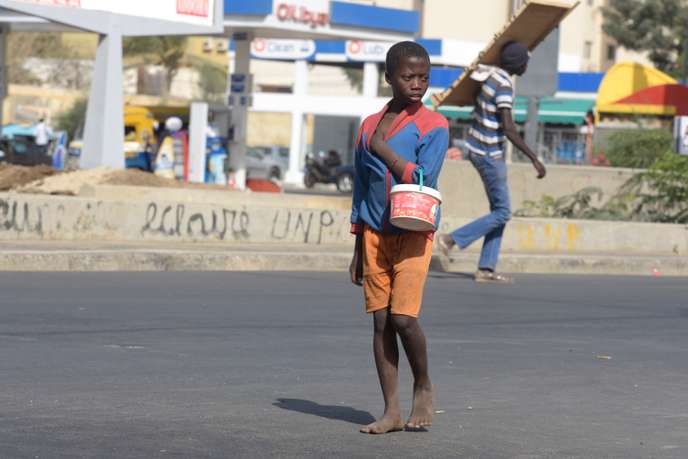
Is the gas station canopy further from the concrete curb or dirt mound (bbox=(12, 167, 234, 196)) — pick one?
the concrete curb

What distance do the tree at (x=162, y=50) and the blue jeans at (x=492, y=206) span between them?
54101 mm

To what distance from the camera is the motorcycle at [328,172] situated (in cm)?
4879

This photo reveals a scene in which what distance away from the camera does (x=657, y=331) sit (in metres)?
9.55

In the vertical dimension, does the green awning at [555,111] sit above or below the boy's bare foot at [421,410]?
above

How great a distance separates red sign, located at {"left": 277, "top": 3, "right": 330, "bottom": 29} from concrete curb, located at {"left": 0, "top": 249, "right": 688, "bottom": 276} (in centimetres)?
1625

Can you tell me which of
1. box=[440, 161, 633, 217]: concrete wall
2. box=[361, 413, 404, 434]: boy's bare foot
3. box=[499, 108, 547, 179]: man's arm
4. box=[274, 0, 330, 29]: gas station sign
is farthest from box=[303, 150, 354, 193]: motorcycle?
box=[361, 413, 404, 434]: boy's bare foot

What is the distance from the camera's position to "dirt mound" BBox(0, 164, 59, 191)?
17359 millimetres

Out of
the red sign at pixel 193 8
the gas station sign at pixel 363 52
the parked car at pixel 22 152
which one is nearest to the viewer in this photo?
the red sign at pixel 193 8

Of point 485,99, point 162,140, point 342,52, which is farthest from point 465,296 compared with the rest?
point 342,52

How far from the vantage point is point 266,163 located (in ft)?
177

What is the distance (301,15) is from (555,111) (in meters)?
20.8

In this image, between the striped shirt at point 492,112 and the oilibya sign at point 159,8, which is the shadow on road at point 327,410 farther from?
the oilibya sign at point 159,8

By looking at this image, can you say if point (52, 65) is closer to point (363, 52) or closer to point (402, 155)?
point (363, 52)

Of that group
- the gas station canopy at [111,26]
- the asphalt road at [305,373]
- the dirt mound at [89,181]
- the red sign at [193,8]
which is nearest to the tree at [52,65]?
the red sign at [193,8]
